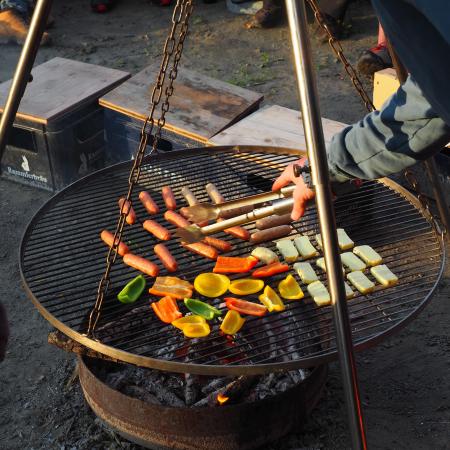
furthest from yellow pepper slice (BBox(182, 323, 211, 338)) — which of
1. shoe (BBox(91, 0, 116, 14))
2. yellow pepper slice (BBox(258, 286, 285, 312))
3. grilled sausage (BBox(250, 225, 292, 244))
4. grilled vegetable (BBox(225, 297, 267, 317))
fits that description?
shoe (BBox(91, 0, 116, 14))

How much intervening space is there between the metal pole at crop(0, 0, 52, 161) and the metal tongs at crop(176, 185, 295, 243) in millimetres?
812

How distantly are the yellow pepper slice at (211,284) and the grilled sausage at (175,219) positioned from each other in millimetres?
399

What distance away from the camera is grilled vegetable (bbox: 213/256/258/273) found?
3.21 meters

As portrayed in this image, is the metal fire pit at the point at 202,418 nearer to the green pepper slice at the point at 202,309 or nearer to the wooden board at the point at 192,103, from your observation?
the green pepper slice at the point at 202,309

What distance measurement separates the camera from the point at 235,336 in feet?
10.0

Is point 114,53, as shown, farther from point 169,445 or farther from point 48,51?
point 169,445

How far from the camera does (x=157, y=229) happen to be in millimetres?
3469

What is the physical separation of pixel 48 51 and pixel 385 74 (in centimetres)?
395

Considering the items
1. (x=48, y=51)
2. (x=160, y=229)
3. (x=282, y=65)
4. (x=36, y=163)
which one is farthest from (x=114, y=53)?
(x=160, y=229)

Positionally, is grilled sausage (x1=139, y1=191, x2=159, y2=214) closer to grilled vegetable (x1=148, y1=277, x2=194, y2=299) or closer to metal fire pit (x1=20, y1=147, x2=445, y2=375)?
metal fire pit (x1=20, y1=147, x2=445, y2=375)

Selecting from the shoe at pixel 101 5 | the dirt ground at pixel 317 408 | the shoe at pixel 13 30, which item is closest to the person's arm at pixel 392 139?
the dirt ground at pixel 317 408

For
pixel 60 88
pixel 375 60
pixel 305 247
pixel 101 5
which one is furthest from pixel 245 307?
pixel 101 5

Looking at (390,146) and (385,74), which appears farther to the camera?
(385,74)

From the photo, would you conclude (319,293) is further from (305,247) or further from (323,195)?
(323,195)
